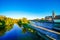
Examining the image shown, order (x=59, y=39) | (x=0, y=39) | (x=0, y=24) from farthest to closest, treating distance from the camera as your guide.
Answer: (x=0, y=24) → (x=0, y=39) → (x=59, y=39)

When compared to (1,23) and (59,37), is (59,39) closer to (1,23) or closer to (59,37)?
(59,37)

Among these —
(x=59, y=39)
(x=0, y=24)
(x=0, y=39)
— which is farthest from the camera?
(x=0, y=24)

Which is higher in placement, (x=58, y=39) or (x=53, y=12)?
(x=53, y=12)

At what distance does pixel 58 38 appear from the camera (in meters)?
5.06

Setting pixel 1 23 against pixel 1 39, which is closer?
pixel 1 39

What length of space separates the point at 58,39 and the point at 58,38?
0.07m

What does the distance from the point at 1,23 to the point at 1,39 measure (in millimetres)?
8679

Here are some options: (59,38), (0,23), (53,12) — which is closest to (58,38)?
(59,38)

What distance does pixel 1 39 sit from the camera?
7.07 meters

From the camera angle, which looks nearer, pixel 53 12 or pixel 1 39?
pixel 1 39

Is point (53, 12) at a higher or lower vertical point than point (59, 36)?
higher

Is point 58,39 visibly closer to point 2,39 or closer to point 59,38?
point 59,38

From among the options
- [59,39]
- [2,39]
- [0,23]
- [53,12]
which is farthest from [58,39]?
[0,23]

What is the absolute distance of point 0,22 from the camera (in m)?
15.8
